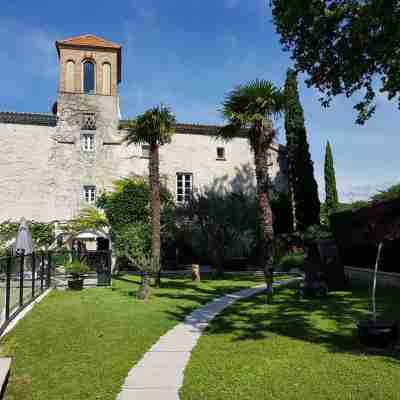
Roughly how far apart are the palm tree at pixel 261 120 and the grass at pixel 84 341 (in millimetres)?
2961

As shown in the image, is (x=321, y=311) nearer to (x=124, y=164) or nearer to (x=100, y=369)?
(x=100, y=369)

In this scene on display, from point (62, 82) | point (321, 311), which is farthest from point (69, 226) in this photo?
point (321, 311)

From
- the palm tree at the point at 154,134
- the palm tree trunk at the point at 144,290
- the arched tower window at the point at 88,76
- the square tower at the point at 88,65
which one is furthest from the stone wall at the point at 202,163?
the palm tree trunk at the point at 144,290

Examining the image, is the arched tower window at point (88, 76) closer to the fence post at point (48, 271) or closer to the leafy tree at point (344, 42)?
the fence post at point (48, 271)

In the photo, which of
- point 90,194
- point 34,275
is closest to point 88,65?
point 90,194

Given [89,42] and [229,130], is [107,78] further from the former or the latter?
Answer: [229,130]

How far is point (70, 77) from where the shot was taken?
83.8 feet

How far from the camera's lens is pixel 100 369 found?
584 centimetres

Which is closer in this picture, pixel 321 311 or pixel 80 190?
pixel 321 311

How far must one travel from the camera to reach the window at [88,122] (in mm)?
25188

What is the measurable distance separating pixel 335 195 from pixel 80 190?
18.4 m

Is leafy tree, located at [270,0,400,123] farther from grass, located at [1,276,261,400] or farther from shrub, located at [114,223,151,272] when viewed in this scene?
shrub, located at [114,223,151,272]

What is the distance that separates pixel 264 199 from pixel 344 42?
5.04 m

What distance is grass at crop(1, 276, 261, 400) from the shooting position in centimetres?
521
